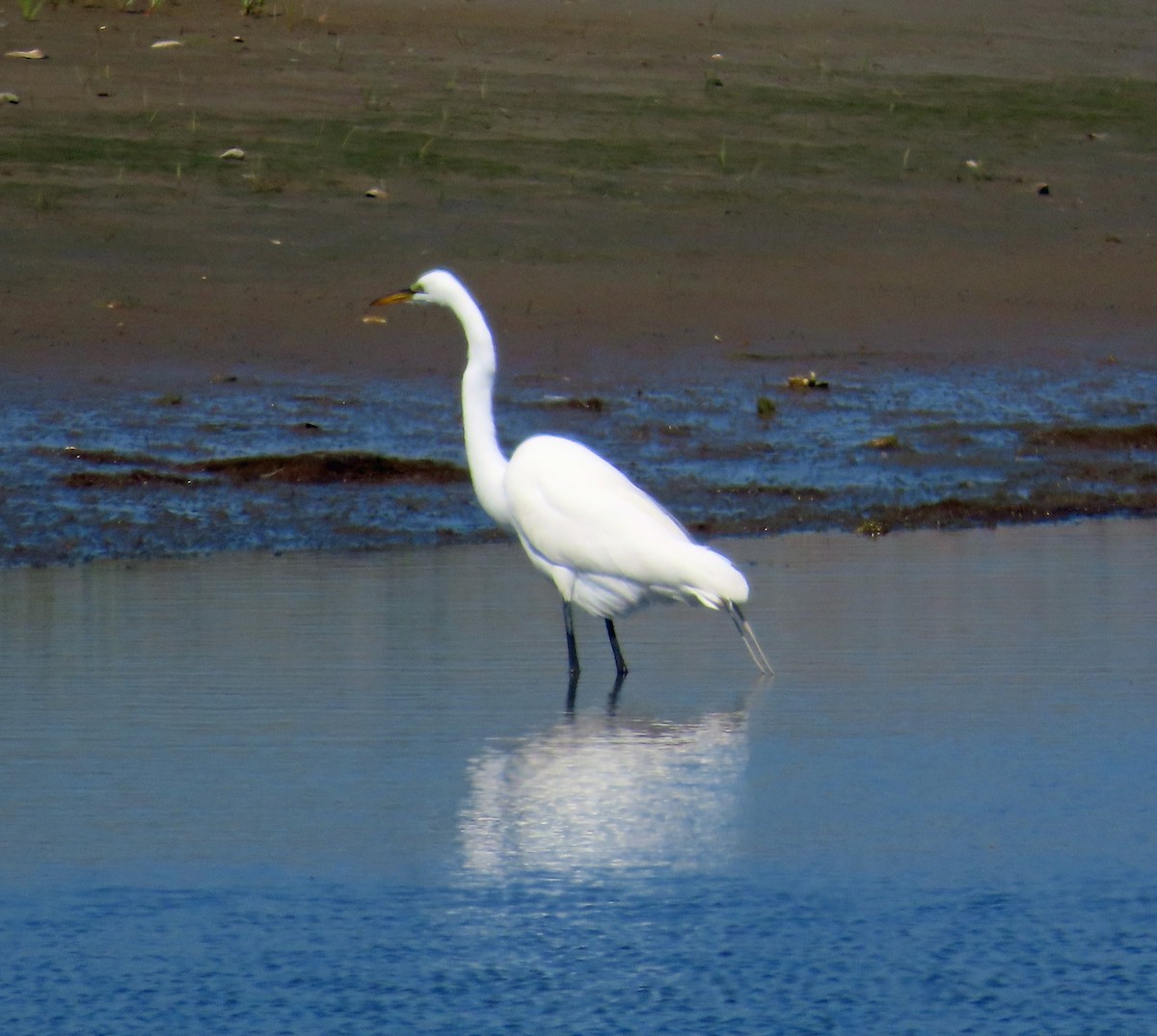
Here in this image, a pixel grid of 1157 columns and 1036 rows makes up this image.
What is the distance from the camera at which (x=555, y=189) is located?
14.8 meters

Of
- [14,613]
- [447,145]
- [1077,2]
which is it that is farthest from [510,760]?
[1077,2]

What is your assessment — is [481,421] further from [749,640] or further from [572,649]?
[749,640]

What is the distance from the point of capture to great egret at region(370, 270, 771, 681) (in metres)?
6.23

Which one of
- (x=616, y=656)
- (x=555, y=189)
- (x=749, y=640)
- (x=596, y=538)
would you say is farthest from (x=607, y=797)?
(x=555, y=189)

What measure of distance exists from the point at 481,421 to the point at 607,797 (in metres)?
2.67

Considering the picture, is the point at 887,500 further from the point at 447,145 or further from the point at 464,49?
the point at 464,49

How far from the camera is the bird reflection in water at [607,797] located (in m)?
4.41

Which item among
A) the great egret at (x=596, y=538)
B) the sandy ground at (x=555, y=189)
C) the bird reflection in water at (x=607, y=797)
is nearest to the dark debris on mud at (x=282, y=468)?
the sandy ground at (x=555, y=189)

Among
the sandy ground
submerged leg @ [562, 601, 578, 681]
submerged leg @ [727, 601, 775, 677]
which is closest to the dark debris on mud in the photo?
the sandy ground

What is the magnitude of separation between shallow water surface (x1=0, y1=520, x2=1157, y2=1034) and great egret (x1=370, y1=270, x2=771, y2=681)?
0.61 feet

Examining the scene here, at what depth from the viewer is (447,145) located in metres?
15.1

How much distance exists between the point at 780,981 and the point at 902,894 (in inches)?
19.7

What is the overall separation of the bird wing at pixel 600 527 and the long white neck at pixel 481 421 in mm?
144

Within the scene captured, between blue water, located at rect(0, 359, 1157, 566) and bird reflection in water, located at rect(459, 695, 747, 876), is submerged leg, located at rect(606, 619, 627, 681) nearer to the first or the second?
bird reflection in water, located at rect(459, 695, 747, 876)
